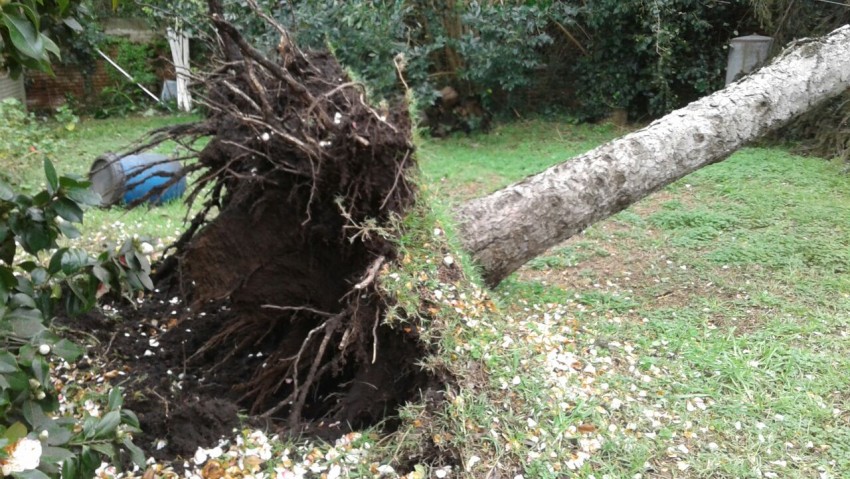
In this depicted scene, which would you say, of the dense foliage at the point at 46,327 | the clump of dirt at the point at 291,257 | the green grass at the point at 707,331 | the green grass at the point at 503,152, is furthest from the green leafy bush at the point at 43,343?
the green grass at the point at 503,152

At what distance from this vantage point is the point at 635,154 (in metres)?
4.09

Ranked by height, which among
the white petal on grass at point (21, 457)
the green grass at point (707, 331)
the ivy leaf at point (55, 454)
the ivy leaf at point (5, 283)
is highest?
the ivy leaf at point (5, 283)

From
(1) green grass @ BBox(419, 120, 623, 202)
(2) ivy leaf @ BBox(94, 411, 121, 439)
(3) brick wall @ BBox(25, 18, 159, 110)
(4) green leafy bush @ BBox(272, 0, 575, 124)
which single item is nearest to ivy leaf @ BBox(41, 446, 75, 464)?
(2) ivy leaf @ BBox(94, 411, 121, 439)

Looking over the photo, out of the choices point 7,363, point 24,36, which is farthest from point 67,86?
point 7,363

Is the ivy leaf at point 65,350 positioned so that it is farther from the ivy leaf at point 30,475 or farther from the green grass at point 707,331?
the green grass at point 707,331

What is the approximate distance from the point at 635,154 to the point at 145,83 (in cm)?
1088

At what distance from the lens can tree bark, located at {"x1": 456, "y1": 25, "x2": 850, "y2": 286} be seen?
3.72 m

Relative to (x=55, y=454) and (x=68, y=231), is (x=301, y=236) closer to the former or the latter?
(x=68, y=231)

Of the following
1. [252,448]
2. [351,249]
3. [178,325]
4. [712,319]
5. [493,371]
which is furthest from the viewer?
[712,319]

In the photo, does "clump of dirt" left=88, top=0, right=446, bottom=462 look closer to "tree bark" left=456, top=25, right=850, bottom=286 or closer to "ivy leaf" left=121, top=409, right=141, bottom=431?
"ivy leaf" left=121, top=409, right=141, bottom=431

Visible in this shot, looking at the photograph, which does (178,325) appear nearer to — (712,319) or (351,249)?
(351,249)

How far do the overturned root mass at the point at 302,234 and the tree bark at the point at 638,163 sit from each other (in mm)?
845

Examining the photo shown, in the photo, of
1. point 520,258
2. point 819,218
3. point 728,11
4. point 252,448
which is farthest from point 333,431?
point 728,11

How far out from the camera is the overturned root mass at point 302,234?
2754 millimetres
